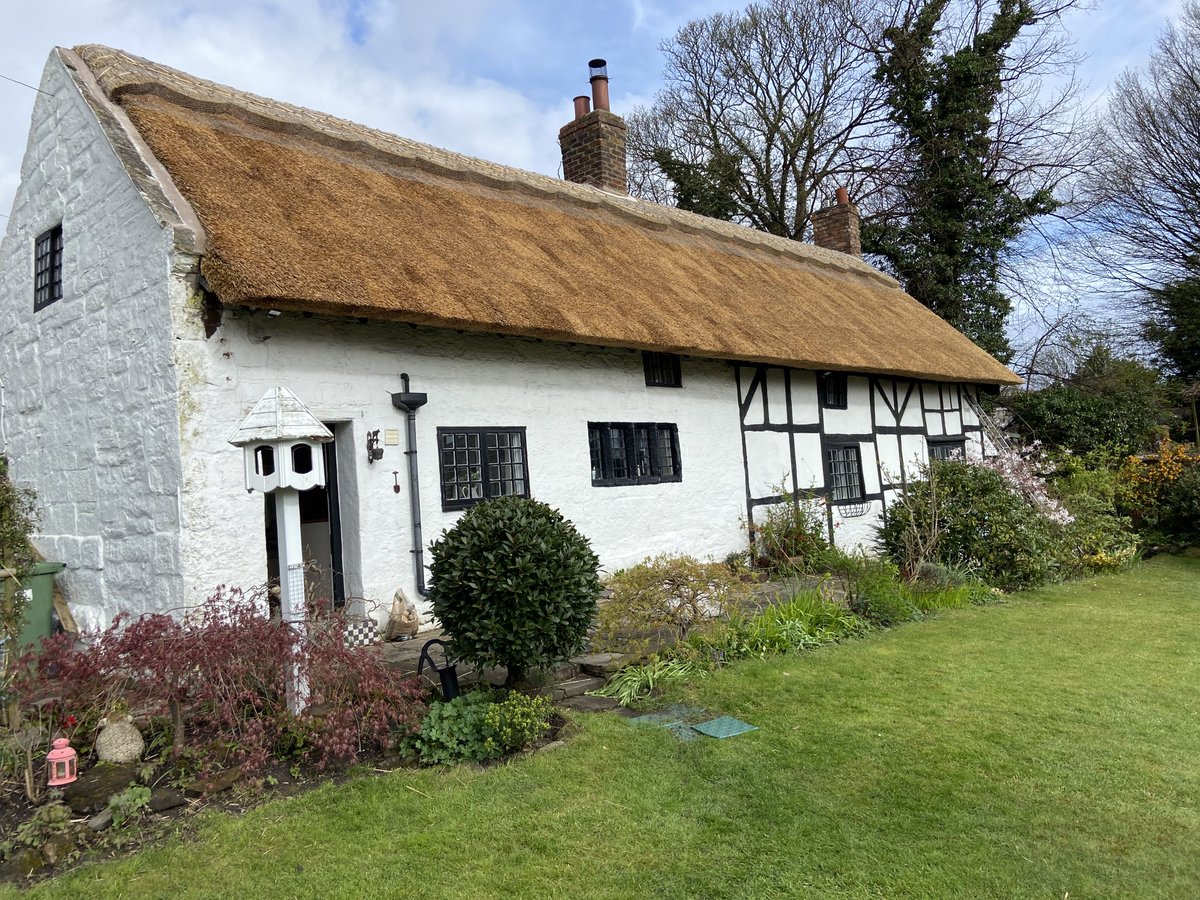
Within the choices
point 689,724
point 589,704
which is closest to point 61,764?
point 589,704

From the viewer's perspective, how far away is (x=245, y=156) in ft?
25.0

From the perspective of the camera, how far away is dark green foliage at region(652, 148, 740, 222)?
77.2 ft

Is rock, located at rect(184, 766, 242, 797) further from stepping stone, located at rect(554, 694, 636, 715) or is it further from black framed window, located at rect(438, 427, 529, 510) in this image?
black framed window, located at rect(438, 427, 529, 510)

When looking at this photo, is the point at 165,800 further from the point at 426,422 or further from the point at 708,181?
the point at 708,181

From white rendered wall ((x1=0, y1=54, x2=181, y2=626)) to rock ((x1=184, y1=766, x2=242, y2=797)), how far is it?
7.38ft

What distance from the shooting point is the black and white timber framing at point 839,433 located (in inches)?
439

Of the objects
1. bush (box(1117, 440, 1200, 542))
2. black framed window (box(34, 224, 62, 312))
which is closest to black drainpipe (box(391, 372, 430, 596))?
black framed window (box(34, 224, 62, 312))

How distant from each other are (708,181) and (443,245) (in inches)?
675

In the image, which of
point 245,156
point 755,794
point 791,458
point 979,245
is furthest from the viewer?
point 979,245

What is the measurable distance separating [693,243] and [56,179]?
8.36 m

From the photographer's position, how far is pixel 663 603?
21.1 ft

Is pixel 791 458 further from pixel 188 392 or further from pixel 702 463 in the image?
pixel 188 392

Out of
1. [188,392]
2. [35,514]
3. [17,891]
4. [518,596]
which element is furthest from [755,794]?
[35,514]

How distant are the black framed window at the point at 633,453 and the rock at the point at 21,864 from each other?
6105mm
